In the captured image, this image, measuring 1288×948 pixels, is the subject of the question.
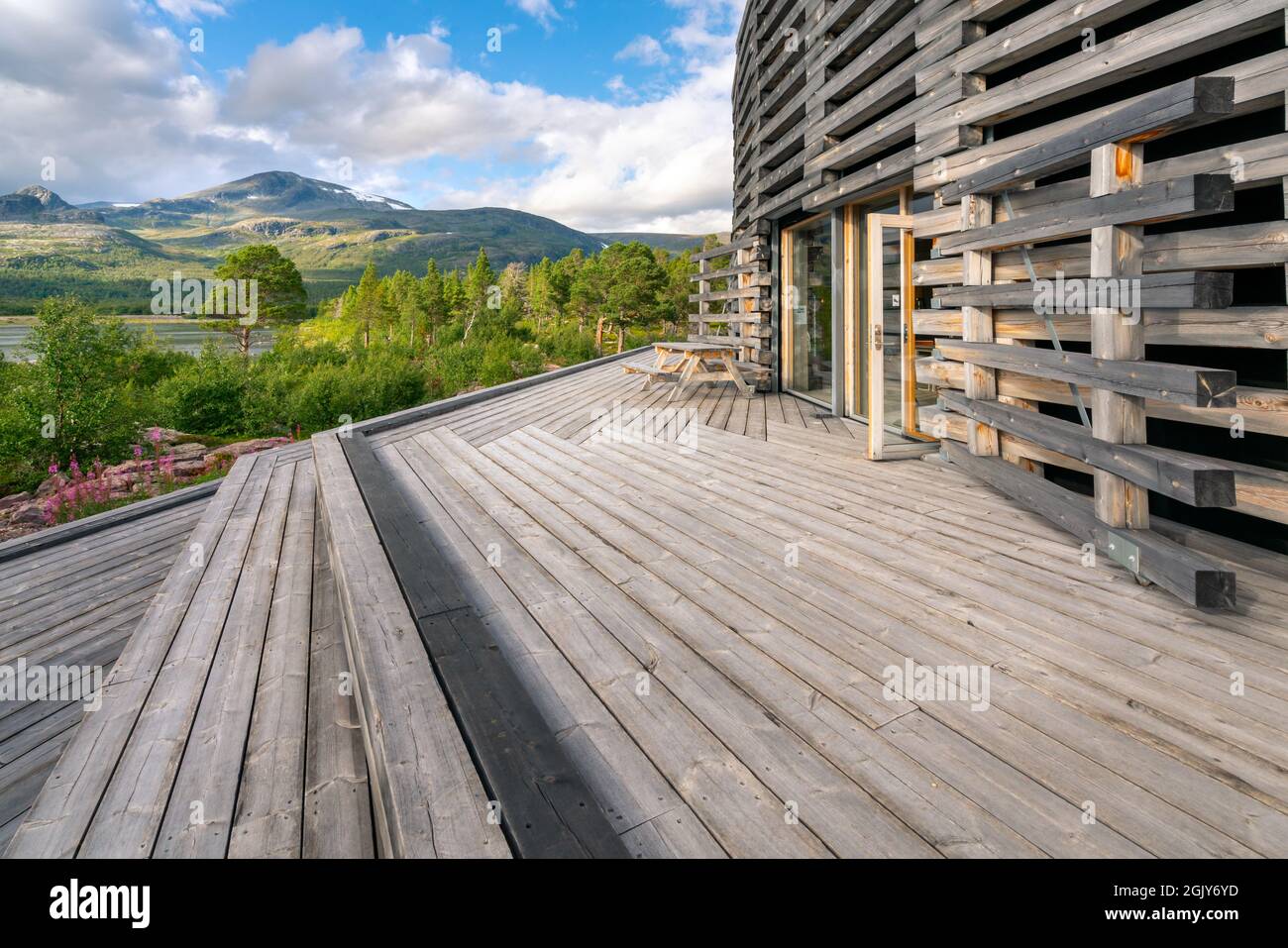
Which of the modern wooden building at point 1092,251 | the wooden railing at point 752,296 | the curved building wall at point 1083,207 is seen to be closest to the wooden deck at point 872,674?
the modern wooden building at point 1092,251

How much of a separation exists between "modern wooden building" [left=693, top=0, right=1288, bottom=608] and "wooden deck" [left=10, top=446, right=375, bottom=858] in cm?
327

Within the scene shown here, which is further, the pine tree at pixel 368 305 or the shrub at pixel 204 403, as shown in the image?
the pine tree at pixel 368 305

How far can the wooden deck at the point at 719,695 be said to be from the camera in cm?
163

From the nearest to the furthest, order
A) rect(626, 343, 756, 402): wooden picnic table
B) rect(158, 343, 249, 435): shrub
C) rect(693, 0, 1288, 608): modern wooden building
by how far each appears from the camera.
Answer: rect(693, 0, 1288, 608): modern wooden building, rect(626, 343, 756, 402): wooden picnic table, rect(158, 343, 249, 435): shrub

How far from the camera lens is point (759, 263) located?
32.3 ft

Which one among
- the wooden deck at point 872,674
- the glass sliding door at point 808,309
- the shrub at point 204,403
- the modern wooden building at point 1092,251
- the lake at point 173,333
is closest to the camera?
the wooden deck at point 872,674

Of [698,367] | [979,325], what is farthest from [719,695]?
[698,367]

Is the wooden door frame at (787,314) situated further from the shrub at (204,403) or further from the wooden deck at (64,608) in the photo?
the shrub at (204,403)

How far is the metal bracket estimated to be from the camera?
2.90m

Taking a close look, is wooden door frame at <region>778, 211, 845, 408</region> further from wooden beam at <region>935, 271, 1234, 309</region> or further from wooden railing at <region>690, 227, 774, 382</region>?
wooden beam at <region>935, 271, 1234, 309</region>

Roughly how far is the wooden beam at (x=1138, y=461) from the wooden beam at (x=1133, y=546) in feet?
0.82

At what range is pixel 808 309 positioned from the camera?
9305mm

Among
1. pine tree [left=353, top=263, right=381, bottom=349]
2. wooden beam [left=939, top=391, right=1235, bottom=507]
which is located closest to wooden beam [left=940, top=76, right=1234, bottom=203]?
wooden beam [left=939, top=391, right=1235, bottom=507]
